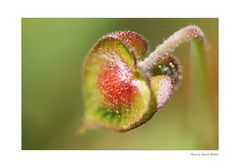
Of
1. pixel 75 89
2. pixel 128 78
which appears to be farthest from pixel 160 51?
pixel 75 89

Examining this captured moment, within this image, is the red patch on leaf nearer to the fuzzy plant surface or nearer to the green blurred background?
the fuzzy plant surface

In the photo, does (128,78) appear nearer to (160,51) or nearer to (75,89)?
(160,51)

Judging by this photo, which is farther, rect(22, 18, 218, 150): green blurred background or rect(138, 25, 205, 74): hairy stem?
rect(22, 18, 218, 150): green blurred background

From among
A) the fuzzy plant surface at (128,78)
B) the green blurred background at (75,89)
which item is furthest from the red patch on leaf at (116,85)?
the green blurred background at (75,89)

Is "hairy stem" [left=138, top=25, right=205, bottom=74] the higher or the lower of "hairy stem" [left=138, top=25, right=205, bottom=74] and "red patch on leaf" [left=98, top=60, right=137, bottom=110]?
the higher

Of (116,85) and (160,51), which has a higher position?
(160,51)

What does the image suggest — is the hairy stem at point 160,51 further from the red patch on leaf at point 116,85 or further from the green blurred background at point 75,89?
the green blurred background at point 75,89

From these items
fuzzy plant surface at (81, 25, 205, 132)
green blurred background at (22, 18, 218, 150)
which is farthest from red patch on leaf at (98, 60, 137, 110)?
green blurred background at (22, 18, 218, 150)

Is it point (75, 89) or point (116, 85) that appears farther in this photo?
point (75, 89)
